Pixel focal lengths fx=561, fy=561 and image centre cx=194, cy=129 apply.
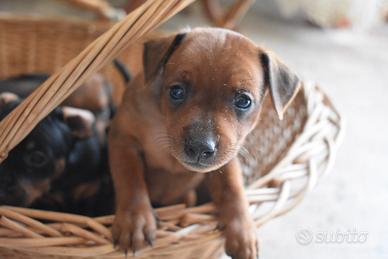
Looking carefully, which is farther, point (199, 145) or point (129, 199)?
point (129, 199)

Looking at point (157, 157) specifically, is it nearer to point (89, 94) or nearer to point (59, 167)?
point (59, 167)

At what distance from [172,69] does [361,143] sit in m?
1.52

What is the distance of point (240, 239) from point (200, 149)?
293 millimetres

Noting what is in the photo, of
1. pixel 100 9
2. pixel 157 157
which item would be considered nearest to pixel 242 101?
pixel 157 157

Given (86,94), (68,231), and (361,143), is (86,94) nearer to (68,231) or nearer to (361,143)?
(68,231)

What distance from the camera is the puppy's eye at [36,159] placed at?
1606 mm

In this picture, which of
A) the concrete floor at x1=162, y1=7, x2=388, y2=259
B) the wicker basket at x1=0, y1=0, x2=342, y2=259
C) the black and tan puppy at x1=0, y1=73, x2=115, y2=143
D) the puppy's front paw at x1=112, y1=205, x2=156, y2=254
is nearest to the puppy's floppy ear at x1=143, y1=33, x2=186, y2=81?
the wicker basket at x1=0, y1=0, x2=342, y2=259

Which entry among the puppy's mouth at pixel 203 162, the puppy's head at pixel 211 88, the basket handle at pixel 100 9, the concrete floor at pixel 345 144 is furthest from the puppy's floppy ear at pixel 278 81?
the basket handle at pixel 100 9

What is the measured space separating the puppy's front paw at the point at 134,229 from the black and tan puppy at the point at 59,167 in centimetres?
35

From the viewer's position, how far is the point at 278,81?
1.44 meters

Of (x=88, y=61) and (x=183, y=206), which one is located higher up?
(x=88, y=61)

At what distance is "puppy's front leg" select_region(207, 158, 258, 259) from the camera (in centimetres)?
141

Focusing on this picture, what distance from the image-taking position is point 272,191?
151cm

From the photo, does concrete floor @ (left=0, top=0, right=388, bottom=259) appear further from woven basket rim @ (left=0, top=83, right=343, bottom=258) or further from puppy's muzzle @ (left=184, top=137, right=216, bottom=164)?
puppy's muzzle @ (left=184, top=137, right=216, bottom=164)
